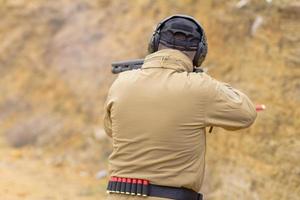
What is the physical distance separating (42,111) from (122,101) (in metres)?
7.94

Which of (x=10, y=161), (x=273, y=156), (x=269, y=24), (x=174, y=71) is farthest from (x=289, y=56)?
(x=10, y=161)

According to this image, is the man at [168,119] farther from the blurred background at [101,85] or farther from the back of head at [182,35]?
the blurred background at [101,85]

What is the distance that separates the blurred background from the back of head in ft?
10.1

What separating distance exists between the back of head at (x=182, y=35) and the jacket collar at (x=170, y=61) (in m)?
0.05

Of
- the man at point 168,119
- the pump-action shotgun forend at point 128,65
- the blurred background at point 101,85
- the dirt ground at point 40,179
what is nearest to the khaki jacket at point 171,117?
the man at point 168,119

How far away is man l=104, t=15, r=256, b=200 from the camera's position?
12.5 ft

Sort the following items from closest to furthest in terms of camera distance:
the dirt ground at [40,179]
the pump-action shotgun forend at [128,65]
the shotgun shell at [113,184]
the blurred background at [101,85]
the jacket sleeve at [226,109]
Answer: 1. the jacket sleeve at [226,109]
2. the shotgun shell at [113,184]
3. the pump-action shotgun forend at [128,65]
4. the blurred background at [101,85]
5. the dirt ground at [40,179]

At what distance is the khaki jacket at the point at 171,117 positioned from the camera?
382 cm

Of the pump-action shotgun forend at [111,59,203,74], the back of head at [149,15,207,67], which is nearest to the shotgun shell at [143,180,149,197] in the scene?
the back of head at [149,15,207,67]

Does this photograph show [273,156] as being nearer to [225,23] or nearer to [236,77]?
[236,77]

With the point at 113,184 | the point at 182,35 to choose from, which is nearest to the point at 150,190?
the point at 113,184

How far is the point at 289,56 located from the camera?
7.18 metres

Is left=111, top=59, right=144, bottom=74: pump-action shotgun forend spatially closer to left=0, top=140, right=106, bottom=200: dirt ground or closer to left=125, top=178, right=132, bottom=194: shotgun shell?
left=125, top=178, right=132, bottom=194: shotgun shell

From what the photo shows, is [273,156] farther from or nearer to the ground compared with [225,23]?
nearer to the ground
